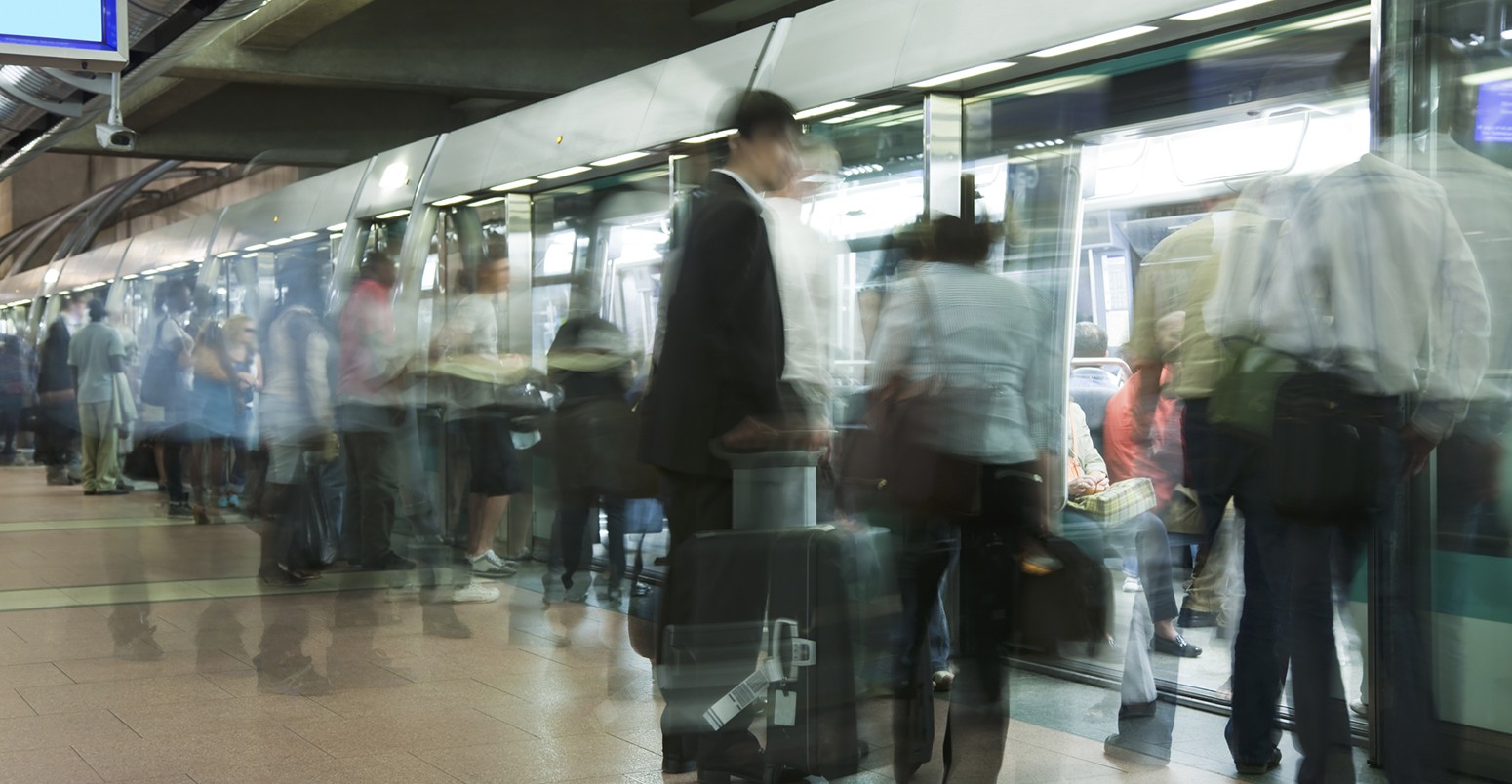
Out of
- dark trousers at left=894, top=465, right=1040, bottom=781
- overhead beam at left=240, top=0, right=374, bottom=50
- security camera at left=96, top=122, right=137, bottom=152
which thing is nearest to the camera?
dark trousers at left=894, top=465, right=1040, bottom=781

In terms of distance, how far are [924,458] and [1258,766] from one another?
141 centimetres

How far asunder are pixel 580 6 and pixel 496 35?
691mm

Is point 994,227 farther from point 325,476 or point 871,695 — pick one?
point 325,476

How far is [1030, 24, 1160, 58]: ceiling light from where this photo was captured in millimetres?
4062

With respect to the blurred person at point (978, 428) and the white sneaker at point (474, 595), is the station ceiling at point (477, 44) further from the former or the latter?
the blurred person at point (978, 428)

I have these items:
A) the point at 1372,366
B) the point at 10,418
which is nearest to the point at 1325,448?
the point at 1372,366

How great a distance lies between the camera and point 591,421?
15.5 ft

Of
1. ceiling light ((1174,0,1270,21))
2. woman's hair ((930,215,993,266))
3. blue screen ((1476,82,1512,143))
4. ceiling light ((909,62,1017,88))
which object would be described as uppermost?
ceiling light ((1174,0,1270,21))

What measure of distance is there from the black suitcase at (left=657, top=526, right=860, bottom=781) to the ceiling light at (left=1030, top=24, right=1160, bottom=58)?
172 cm

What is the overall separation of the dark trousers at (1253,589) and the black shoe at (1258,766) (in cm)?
1

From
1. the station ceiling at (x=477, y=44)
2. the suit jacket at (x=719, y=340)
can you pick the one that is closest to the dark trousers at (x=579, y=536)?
the suit jacket at (x=719, y=340)

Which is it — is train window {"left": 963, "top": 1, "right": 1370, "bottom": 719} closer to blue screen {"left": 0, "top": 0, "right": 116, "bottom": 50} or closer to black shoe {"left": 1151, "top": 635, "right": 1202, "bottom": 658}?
black shoe {"left": 1151, "top": 635, "right": 1202, "bottom": 658}

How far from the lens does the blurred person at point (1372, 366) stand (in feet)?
10.3

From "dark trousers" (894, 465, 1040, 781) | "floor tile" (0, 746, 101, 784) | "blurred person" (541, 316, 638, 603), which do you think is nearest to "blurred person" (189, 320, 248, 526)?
"blurred person" (541, 316, 638, 603)
